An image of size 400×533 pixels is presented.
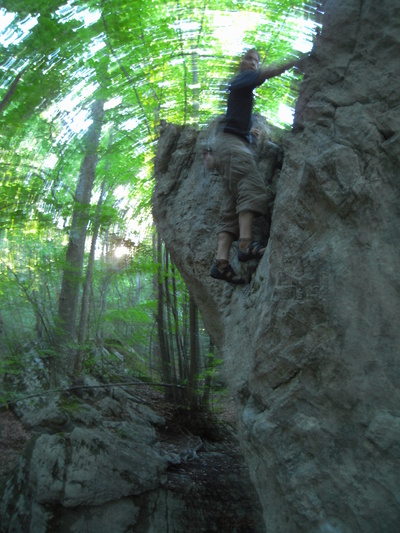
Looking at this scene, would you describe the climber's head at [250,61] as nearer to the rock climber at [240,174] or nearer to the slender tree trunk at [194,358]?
the rock climber at [240,174]

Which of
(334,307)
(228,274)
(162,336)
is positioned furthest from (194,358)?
(334,307)

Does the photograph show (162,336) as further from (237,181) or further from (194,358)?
(237,181)

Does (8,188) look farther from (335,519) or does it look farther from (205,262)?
(335,519)

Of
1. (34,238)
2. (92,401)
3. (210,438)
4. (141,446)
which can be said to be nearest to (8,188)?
(34,238)

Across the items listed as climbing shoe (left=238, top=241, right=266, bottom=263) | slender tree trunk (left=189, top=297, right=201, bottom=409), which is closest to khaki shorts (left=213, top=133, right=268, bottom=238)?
climbing shoe (left=238, top=241, right=266, bottom=263)

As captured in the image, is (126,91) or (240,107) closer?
(240,107)

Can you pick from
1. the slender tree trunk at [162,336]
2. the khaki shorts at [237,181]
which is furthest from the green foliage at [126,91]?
the khaki shorts at [237,181]

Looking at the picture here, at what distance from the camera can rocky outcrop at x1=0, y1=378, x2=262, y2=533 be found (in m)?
4.18

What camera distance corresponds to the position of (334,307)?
2.64 metres

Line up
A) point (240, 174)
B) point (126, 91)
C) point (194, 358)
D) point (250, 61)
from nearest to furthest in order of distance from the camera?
1. point (240, 174)
2. point (250, 61)
3. point (126, 91)
4. point (194, 358)

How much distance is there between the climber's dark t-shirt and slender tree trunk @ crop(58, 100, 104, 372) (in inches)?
139

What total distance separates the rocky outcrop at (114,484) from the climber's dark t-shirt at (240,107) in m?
3.93

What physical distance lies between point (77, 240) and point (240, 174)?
5.65 metres

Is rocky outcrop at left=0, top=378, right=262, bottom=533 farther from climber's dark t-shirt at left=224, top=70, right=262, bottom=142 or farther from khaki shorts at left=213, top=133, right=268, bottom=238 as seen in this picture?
climber's dark t-shirt at left=224, top=70, right=262, bottom=142
